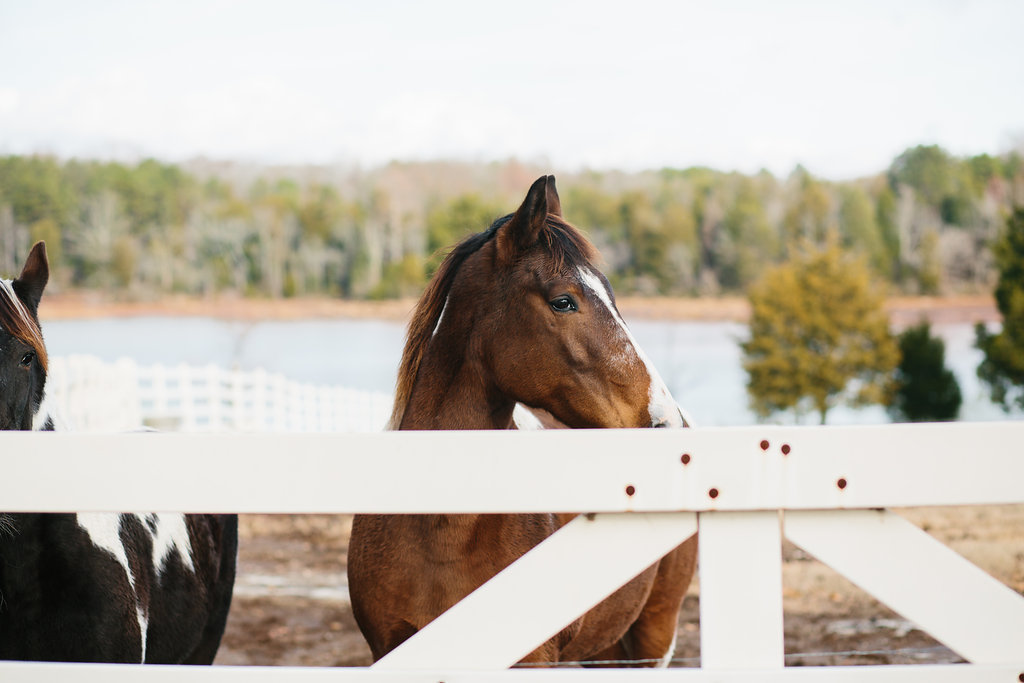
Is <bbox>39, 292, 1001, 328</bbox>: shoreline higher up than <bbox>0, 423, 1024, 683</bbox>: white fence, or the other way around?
<bbox>39, 292, 1001, 328</bbox>: shoreline

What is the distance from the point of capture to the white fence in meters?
1.51

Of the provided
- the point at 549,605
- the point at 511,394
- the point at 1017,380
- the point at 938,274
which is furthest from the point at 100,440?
the point at 938,274

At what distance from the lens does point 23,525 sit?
2426 mm

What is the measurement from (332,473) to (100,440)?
0.44 m

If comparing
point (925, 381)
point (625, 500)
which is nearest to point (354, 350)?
point (925, 381)

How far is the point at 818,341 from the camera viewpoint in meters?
44.6

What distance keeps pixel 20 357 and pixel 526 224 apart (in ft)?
5.23

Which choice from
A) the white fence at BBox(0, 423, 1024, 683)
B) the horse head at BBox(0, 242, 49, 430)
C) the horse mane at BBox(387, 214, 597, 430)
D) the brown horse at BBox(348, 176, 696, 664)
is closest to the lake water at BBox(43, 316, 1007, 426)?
the horse head at BBox(0, 242, 49, 430)

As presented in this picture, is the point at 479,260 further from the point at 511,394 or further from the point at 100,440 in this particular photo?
the point at 100,440

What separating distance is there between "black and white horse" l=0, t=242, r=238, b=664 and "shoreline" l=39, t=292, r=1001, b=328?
54103mm

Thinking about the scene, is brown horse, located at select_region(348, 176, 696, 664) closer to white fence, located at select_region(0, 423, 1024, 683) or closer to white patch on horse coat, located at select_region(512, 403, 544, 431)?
white patch on horse coat, located at select_region(512, 403, 544, 431)

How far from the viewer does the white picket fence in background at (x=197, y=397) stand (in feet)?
42.2

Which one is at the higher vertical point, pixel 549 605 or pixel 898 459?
pixel 898 459

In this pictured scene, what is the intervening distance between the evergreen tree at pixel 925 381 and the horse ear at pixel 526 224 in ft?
114
